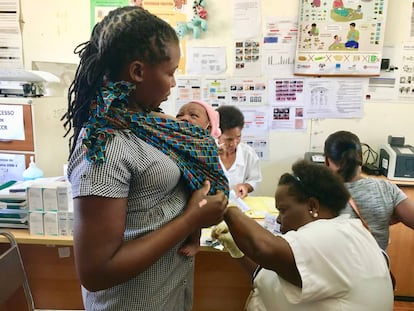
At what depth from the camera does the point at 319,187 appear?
127 centimetres

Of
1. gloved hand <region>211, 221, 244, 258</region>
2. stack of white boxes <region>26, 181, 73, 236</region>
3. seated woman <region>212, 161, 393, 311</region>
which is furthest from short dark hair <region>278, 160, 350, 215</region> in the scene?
stack of white boxes <region>26, 181, 73, 236</region>

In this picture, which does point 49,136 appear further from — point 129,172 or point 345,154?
point 129,172

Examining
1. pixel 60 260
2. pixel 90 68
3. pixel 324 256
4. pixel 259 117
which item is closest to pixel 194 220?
pixel 90 68

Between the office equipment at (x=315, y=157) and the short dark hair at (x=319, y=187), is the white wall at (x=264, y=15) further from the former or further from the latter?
the short dark hair at (x=319, y=187)

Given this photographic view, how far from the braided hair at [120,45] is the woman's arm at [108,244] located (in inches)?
7.4

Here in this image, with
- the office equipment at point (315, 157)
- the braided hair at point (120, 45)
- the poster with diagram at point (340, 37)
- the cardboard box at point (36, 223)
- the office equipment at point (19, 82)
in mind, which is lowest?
the cardboard box at point (36, 223)

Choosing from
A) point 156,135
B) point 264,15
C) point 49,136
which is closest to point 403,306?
point 264,15

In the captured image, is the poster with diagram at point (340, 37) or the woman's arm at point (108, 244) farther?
the poster with diagram at point (340, 37)

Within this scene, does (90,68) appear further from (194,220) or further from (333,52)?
(333,52)

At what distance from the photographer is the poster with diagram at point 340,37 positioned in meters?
2.98

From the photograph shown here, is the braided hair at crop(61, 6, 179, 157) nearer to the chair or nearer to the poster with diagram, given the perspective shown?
the chair

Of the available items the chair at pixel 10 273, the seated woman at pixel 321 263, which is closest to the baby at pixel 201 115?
the seated woman at pixel 321 263

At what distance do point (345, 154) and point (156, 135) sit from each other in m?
1.38

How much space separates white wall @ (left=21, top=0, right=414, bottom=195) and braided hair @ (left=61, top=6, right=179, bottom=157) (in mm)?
2532
